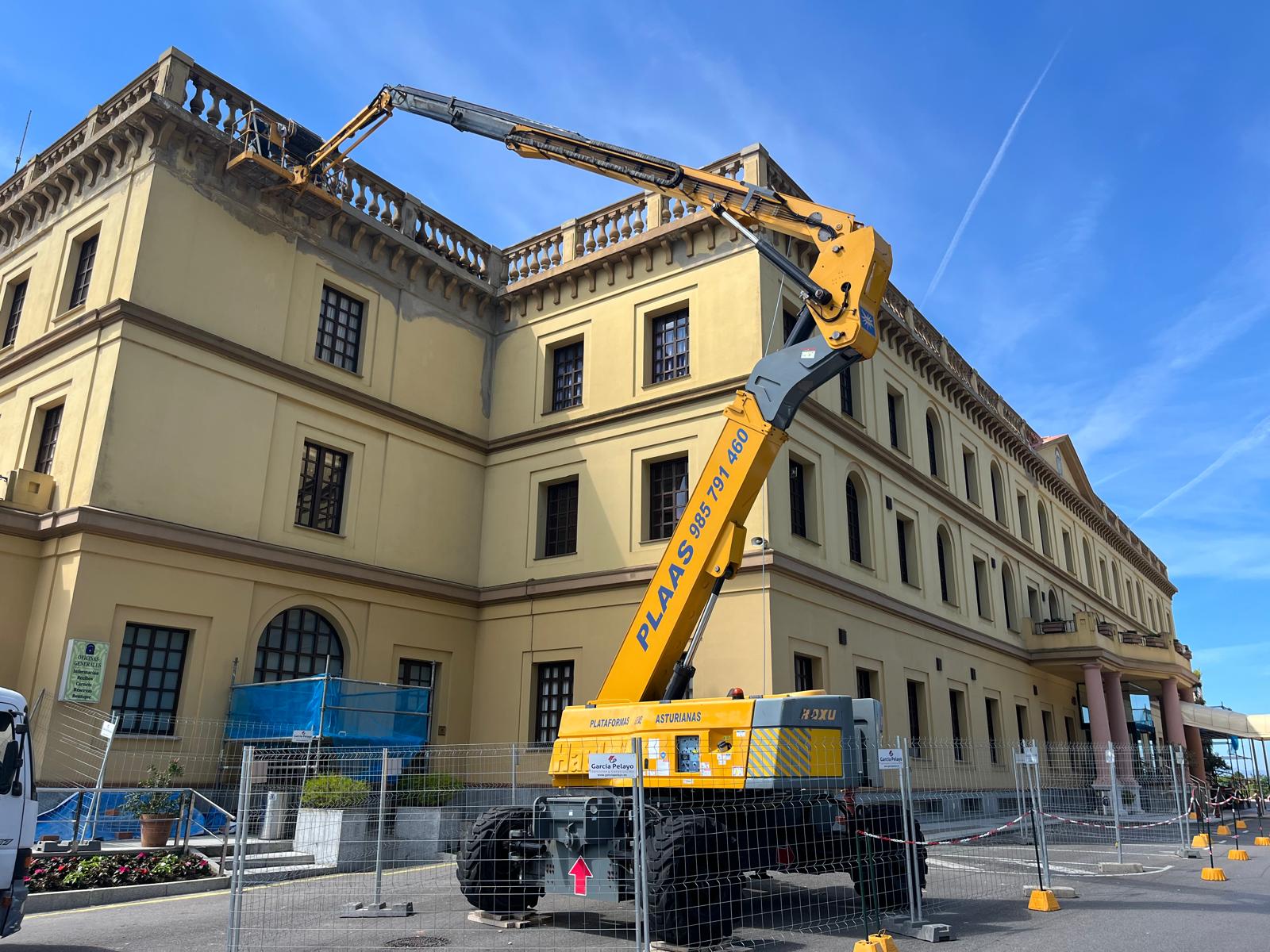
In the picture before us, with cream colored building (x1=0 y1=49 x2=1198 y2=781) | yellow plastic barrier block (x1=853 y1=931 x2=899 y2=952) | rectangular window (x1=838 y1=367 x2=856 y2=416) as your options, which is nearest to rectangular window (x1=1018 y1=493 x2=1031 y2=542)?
cream colored building (x1=0 y1=49 x2=1198 y2=781)

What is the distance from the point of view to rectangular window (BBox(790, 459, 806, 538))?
20.3 metres

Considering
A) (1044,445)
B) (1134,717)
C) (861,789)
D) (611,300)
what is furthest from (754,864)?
(1134,717)

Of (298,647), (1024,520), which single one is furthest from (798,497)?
(1024,520)

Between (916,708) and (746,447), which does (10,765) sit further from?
(916,708)

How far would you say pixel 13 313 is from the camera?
21.2m

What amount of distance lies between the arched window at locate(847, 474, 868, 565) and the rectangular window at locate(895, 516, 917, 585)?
1955mm

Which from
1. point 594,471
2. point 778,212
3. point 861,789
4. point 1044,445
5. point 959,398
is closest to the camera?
point 861,789

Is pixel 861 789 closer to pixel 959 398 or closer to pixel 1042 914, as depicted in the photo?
pixel 1042 914

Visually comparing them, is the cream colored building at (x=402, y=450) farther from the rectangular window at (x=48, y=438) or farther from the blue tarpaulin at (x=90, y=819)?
the blue tarpaulin at (x=90, y=819)

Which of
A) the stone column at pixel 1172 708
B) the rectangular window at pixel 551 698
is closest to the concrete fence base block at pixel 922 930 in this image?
the rectangular window at pixel 551 698

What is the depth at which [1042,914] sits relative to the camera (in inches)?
426

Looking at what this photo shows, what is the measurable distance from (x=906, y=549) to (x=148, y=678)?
718 inches

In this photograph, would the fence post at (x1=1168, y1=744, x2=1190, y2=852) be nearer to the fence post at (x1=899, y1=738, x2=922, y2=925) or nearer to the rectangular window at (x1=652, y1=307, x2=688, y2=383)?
the fence post at (x1=899, y1=738, x2=922, y2=925)

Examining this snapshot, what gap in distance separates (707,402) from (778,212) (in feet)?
23.8
